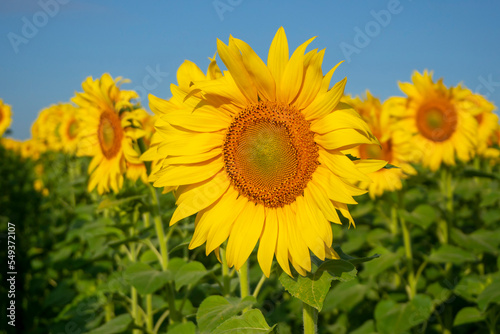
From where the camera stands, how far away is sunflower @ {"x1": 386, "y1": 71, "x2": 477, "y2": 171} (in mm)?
4988

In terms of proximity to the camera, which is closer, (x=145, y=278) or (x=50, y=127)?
(x=145, y=278)

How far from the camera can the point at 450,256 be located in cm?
411

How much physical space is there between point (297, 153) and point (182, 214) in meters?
0.56

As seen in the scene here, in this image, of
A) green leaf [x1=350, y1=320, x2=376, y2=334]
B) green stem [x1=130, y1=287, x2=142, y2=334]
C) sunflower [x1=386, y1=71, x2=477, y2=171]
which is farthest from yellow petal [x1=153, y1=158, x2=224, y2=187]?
sunflower [x1=386, y1=71, x2=477, y2=171]

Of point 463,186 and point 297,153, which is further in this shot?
point 463,186

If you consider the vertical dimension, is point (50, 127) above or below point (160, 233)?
above

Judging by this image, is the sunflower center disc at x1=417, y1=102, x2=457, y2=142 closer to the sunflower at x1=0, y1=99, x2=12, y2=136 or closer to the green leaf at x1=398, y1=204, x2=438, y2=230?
the green leaf at x1=398, y1=204, x2=438, y2=230

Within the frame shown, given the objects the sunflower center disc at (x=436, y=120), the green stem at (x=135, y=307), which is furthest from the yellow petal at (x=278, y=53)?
the sunflower center disc at (x=436, y=120)

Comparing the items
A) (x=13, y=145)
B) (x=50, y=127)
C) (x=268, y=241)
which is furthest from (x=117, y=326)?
(x=13, y=145)

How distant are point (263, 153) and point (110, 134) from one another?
167 centimetres

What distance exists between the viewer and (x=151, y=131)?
12.2 feet

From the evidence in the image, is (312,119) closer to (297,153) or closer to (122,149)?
(297,153)

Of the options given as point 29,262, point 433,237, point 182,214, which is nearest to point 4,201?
point 29,262

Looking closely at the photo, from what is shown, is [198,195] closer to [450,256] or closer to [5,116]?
[450,256]
